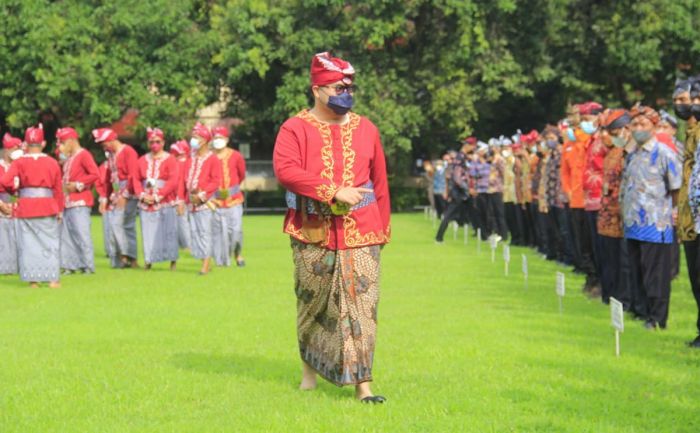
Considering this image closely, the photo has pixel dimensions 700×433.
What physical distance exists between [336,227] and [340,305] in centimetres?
53

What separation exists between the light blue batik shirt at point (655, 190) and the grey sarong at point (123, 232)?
1114 centimetres

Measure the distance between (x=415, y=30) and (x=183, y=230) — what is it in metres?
27.4

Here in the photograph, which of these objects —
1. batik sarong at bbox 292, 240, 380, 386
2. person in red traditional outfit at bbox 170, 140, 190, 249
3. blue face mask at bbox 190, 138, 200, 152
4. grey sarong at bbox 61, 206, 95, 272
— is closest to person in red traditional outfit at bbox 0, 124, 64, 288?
grey sarong at bbox 61, 206, 95, 272

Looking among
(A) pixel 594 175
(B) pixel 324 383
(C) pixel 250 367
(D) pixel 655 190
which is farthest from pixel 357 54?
(B) pixel 324 383

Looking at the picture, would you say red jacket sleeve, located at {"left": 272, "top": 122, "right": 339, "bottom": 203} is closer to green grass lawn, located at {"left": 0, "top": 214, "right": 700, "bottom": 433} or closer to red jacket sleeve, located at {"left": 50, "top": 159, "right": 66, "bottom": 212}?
green grass lawn, located at {"left": 0, "top": 214, "right": 700, "bottom": 433}

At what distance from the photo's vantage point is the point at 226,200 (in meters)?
21.5

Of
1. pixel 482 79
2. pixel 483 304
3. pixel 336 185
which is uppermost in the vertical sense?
pixel 482 79

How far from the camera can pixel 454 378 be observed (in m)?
9.94

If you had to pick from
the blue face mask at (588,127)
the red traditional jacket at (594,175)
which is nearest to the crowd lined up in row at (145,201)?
the blue face mask at (588,127)

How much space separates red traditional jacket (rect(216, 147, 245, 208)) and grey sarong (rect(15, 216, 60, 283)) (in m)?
3.62

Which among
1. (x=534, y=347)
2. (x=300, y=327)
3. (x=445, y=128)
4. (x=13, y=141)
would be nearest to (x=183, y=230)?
(x=13, y=141)

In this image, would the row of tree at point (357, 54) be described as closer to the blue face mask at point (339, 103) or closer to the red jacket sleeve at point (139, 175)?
the red jacket sleeve at point (139, 175)

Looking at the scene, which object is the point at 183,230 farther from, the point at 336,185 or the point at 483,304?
the point at 336,185

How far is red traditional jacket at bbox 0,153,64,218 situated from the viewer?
18.0 m
